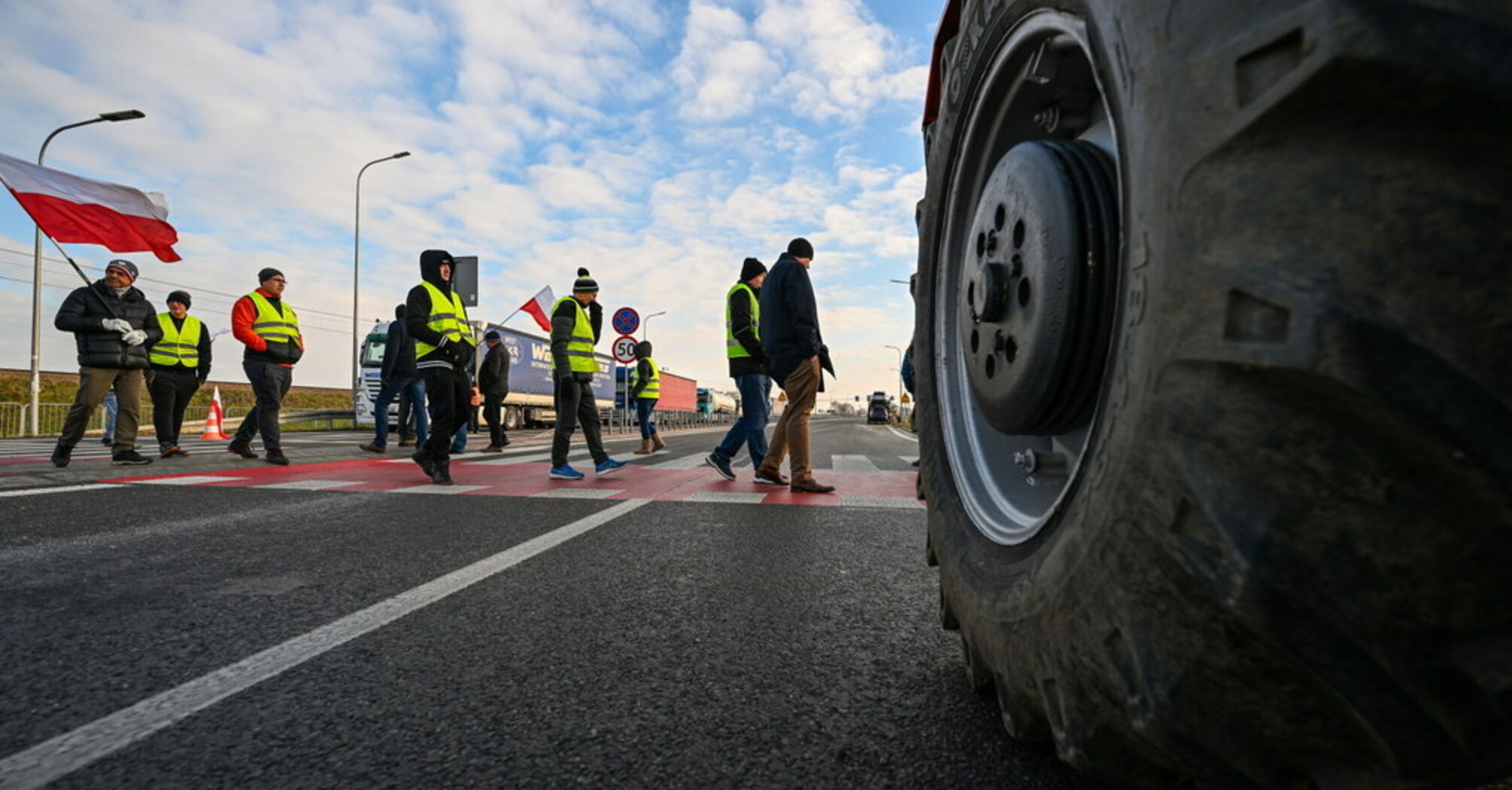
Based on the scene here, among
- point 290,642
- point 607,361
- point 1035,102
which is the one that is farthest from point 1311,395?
point 607,361

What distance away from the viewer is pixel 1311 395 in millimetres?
610

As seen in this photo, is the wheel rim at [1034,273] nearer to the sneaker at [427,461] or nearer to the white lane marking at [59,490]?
the sneaker at [427,461]

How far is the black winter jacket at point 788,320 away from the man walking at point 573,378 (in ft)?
5.46

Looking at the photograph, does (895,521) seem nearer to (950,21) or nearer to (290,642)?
(950,21)

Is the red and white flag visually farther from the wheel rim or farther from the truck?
the wheel rim

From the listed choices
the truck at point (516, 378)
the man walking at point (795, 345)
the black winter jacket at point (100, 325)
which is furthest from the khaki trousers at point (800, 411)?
the truck at point (516, 378)

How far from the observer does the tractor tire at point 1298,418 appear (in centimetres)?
57

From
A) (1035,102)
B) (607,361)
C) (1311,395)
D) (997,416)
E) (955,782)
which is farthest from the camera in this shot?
(607,361)

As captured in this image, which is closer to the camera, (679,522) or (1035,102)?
(1035,102)

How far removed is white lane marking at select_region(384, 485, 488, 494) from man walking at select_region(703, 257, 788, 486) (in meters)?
1.98

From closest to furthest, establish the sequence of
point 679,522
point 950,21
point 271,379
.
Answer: point 950,21, point 679,522, point 271,379

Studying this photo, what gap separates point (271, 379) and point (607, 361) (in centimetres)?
2314

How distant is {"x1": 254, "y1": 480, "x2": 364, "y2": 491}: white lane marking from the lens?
16.7 feet

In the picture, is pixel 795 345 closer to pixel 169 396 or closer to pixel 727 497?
pixel 727 497
